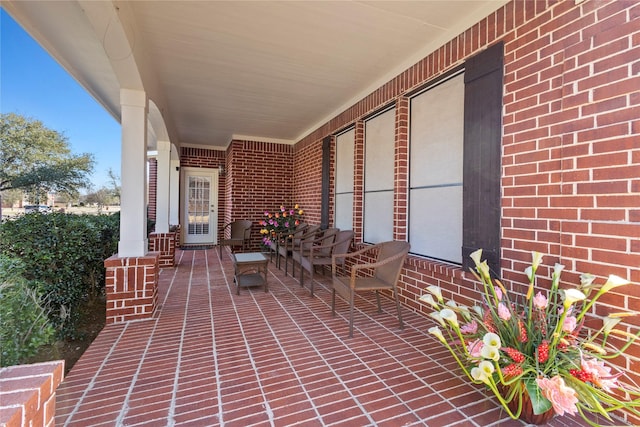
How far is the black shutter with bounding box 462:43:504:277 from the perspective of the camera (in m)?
2.17

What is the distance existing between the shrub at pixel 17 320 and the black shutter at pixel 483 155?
10.1 ft

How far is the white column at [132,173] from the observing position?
8.99ft

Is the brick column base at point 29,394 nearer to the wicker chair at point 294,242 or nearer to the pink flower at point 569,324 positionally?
the pink flower at point 569,324

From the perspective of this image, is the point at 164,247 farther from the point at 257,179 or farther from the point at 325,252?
the point at 325,252

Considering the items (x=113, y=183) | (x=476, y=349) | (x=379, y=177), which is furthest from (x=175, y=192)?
(x=476, y=349)

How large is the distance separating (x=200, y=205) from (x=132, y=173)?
518cm

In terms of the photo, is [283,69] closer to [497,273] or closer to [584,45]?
[584,45]

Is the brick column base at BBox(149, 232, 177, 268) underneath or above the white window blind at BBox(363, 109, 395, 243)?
underneath

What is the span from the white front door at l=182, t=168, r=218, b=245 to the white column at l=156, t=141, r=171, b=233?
2.50m

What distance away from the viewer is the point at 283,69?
11.0 ft

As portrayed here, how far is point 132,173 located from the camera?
2.76 metres

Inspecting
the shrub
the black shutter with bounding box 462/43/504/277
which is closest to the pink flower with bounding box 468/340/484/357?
the black shutter with bounding box 462/43/504/277

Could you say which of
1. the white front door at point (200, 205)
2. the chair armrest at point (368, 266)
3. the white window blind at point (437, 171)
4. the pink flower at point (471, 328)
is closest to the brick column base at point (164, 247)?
the white front door at point (200, 205)

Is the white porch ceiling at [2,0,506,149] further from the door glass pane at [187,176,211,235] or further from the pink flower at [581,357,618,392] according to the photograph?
the door glass pane at [187,176,211,235]
